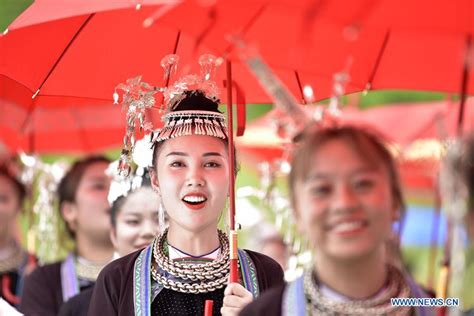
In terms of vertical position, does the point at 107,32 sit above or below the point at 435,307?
above

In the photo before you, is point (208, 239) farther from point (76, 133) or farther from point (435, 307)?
point (76, 133)

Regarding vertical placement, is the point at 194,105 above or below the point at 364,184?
above

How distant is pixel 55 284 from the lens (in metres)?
5.61

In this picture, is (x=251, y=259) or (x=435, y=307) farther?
(x=251, y=259)

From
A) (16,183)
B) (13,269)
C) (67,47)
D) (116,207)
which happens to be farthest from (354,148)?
(16,183)

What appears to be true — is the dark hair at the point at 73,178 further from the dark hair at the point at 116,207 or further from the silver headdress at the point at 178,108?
the silver headdress at the point at 178,108

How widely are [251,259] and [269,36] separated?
1.11 metres

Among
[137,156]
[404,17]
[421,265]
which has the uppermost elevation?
[404,17]

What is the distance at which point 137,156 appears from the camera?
4305 mm

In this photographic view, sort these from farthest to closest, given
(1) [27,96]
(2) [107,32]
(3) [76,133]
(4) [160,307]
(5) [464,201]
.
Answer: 1. (3) [76,133]
2. (1) [27,96]
3. (2) [107,32]
4. (4) [160,307]
5. (5) [464,201]

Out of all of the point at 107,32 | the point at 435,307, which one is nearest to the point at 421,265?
the point at 107,32

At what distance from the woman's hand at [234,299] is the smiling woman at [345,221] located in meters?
0.57

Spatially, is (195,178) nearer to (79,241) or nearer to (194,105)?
(194,105)

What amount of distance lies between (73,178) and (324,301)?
11.1ft
